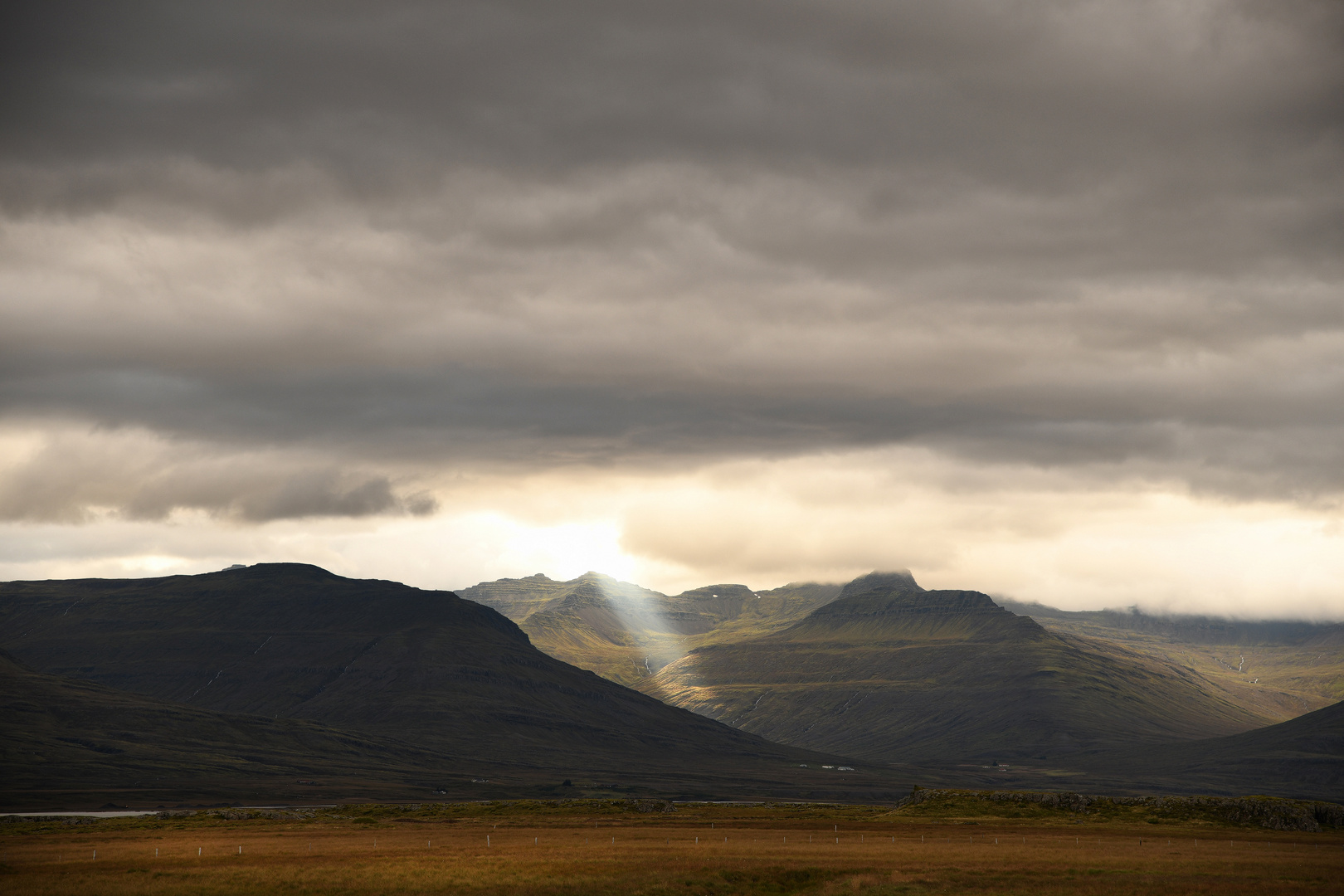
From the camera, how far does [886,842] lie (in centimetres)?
11919

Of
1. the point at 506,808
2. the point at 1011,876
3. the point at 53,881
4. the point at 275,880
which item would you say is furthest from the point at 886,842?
the point at 506,808

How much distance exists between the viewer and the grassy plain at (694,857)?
86188 mm

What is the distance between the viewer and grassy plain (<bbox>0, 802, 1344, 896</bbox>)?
86188 mm

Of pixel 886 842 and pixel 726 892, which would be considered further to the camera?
pixel 886 842

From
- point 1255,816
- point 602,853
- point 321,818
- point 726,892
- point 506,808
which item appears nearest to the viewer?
point 726,892

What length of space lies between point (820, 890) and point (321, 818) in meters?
117

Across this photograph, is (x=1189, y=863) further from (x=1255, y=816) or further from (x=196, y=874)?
(x=196, y=874)

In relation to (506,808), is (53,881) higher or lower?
higher

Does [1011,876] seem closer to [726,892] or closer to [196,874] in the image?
[726,892]

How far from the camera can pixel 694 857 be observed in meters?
102

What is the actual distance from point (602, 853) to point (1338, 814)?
9547 cm

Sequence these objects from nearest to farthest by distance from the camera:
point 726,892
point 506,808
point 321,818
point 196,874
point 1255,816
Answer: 1. point 726,892
2. point 196,874
3. point 1255,816
4. point 321,818
5. point 506,808

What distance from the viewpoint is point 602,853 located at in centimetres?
10588

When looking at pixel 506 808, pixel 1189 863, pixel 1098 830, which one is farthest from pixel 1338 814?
pixel 506 808
